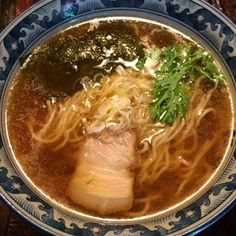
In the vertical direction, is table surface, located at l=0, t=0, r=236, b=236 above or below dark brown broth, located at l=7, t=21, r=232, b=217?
below

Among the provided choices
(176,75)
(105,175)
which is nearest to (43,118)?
(105,175)

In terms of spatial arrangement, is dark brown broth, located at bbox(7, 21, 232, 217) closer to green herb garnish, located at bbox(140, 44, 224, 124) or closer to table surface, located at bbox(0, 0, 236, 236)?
green herb garnish, located at bbox(140, 44, 224, 124)

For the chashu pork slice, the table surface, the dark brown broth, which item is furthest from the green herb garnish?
the table surface

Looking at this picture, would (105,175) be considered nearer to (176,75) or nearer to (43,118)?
(43,118)

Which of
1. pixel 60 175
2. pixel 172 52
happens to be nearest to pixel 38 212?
pixel 60 175

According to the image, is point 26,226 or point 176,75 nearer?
point 26,226

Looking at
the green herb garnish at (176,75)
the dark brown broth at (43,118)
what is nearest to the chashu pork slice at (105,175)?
the dark brown broth at (43,118)

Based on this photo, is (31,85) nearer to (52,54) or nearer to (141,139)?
(52,54)
